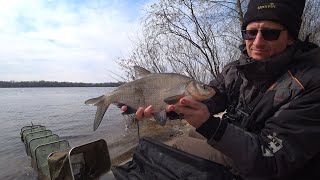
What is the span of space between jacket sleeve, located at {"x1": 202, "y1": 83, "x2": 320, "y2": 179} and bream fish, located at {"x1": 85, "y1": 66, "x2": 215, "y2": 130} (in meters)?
0.39

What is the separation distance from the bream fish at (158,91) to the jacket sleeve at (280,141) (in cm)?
39

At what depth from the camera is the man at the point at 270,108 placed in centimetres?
216

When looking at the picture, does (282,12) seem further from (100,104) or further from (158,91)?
(100,104)

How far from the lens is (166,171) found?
8.77 feet

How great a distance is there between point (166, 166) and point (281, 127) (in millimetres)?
986

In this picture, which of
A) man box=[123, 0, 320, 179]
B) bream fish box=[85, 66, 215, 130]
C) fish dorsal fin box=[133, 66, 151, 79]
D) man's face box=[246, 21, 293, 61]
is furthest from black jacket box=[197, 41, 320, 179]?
fish dorsal fin box=[133, 66, 151, 79]

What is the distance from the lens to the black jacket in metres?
2.15

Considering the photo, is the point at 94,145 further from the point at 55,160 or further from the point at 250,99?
the point at 250,99

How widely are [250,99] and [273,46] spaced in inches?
19.1

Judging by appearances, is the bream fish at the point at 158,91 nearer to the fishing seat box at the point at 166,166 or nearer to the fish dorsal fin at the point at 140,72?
the fish dorsal fin at the point at 140,72

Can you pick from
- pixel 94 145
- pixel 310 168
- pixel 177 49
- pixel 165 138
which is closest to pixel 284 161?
pixel 310 168

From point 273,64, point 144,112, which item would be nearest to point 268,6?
point 273,64

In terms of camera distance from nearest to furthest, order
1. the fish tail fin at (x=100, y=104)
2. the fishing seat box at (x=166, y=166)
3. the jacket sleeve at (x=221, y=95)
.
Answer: the fishing seat box at (x=166, y=166) → the fish tail fin at (x=100, y=104) → the jacket sleeve at (x=221, y=95)

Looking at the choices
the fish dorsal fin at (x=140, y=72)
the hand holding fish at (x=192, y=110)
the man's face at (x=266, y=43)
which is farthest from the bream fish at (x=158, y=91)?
the man's face at (x=266, y=43)
